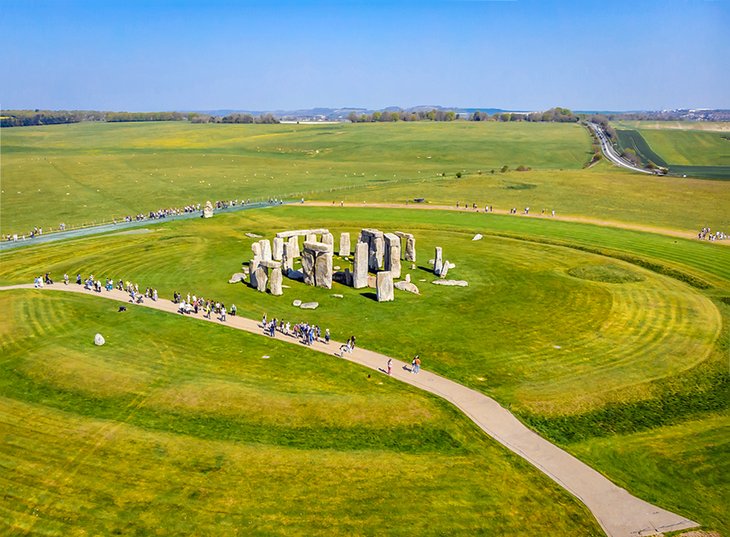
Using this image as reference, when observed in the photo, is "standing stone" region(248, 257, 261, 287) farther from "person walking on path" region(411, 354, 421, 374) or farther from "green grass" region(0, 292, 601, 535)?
"person walking on path" region(411, 354, 421, 374)

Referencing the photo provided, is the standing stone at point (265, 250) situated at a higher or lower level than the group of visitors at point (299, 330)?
higher

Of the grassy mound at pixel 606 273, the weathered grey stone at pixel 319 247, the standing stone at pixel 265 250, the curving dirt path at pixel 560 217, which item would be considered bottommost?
the grassy mound at pixel 606 273

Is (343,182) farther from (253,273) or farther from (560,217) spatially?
(253,273)

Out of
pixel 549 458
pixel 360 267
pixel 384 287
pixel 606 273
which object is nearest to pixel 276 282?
pixel 360 267

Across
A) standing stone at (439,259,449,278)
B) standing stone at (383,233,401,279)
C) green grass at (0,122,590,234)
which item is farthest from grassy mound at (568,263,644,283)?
green grass at (0,122,590,234)

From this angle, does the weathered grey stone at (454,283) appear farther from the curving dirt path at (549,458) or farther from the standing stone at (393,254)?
the curving dirt path at (549,458)

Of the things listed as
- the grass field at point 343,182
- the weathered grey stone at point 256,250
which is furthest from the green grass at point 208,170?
the weathered grey stone at point 256,250

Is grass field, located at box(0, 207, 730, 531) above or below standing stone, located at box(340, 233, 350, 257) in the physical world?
below
